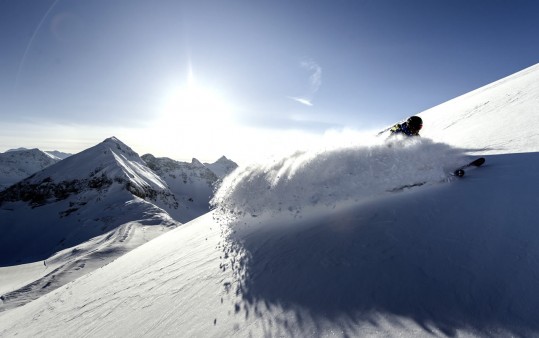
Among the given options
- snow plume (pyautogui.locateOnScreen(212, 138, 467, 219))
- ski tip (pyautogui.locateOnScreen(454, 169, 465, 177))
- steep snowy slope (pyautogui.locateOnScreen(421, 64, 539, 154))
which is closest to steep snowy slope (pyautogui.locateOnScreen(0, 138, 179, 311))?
snow plume (pyautogui.locateOnScreen(212, 138, 467, 219))

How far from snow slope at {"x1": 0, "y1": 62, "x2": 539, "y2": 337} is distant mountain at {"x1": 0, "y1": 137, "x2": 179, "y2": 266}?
4040 centimetres

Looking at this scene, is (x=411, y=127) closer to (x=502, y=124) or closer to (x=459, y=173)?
(x=459, y=173)

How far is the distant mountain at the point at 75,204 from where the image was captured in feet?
202

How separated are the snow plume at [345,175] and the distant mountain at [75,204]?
40.9 meters

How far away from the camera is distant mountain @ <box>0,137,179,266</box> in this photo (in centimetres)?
6166

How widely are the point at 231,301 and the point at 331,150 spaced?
4.54 metres

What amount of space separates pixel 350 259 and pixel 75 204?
325 feet

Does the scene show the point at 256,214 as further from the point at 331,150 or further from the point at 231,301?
the point at 231,301

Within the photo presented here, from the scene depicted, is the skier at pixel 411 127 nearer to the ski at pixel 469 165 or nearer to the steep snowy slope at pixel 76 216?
the ski at pixel 469 165

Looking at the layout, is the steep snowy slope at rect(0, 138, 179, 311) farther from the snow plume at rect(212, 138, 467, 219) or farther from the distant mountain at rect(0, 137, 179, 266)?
the snow plume at rect(212, 138, 467, 219)

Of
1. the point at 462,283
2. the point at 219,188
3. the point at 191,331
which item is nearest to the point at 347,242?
the point at 462,283

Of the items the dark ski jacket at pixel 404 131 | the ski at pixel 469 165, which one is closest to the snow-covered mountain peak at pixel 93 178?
the dark ski jacket at pixel 404 131

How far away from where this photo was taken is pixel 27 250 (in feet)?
214

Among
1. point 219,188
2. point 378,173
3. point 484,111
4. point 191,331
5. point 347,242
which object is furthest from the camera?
point 484,111
